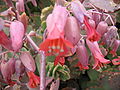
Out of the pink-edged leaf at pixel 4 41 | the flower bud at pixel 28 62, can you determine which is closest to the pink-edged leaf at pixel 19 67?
the flower bud at pixel 28 62

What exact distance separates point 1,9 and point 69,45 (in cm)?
124

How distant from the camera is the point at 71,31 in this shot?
73 cm

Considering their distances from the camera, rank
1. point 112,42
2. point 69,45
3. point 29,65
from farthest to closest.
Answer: point 112,42 < point 29,65 < point 69,45

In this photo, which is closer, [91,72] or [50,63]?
[50,63]

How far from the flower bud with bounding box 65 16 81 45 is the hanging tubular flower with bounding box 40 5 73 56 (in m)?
0.02

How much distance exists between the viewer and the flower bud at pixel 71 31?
0.73m

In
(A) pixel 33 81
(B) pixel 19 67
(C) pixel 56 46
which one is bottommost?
(A) pixel 33 81

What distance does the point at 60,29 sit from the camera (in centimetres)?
70

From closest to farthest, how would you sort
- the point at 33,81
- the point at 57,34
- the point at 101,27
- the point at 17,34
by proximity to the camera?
the point at 57,34 → the point at 17,34 → the point at 101,27 → the point at 33,81

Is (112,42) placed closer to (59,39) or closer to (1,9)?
(59,39)

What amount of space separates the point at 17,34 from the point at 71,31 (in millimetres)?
178

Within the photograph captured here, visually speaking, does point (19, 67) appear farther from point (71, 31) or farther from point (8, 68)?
point (71, 31)

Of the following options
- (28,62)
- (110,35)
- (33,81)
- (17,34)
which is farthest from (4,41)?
(110,35)

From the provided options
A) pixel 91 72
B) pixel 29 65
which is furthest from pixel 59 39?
pixel 91 72
